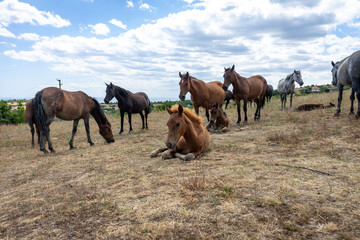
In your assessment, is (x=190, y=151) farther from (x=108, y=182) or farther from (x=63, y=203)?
(x=63, y=203)

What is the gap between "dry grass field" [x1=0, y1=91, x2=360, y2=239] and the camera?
268 centimetres

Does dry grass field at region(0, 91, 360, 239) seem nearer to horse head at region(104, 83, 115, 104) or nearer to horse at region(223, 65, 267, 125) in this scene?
horse at region(223, 65, 267, 125)

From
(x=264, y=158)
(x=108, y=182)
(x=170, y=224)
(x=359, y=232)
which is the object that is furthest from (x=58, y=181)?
(x=359, y=232)

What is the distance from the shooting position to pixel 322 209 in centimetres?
291

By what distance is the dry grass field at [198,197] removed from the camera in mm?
2684

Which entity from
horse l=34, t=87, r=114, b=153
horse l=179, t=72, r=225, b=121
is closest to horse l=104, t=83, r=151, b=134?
horse l=34, t=87, r=114, b=153

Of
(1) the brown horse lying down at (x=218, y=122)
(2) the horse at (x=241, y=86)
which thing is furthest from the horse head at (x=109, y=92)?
(2) the horse at (x=241, y=86)

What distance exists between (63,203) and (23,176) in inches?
116

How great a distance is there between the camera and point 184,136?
595 cm

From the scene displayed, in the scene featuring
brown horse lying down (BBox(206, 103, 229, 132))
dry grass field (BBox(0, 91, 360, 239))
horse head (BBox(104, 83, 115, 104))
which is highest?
horse head (BBox(104, 83, 115, 104))

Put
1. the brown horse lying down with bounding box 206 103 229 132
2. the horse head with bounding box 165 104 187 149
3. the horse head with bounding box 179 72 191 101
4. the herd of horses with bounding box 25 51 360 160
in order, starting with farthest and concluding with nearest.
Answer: the horse head with bounding box 179 72 191 101, the brown horse lying down with bounding box 206 103 229 132, the herd of horses with bounding box 25 51 360 160, the horse head with bounding box 165 104 187 149

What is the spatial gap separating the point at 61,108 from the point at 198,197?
7.15 m

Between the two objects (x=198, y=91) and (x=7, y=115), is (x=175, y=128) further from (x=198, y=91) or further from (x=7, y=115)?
(x=7, y=115)

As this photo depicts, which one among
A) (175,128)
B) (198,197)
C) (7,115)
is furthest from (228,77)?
(7,115)
